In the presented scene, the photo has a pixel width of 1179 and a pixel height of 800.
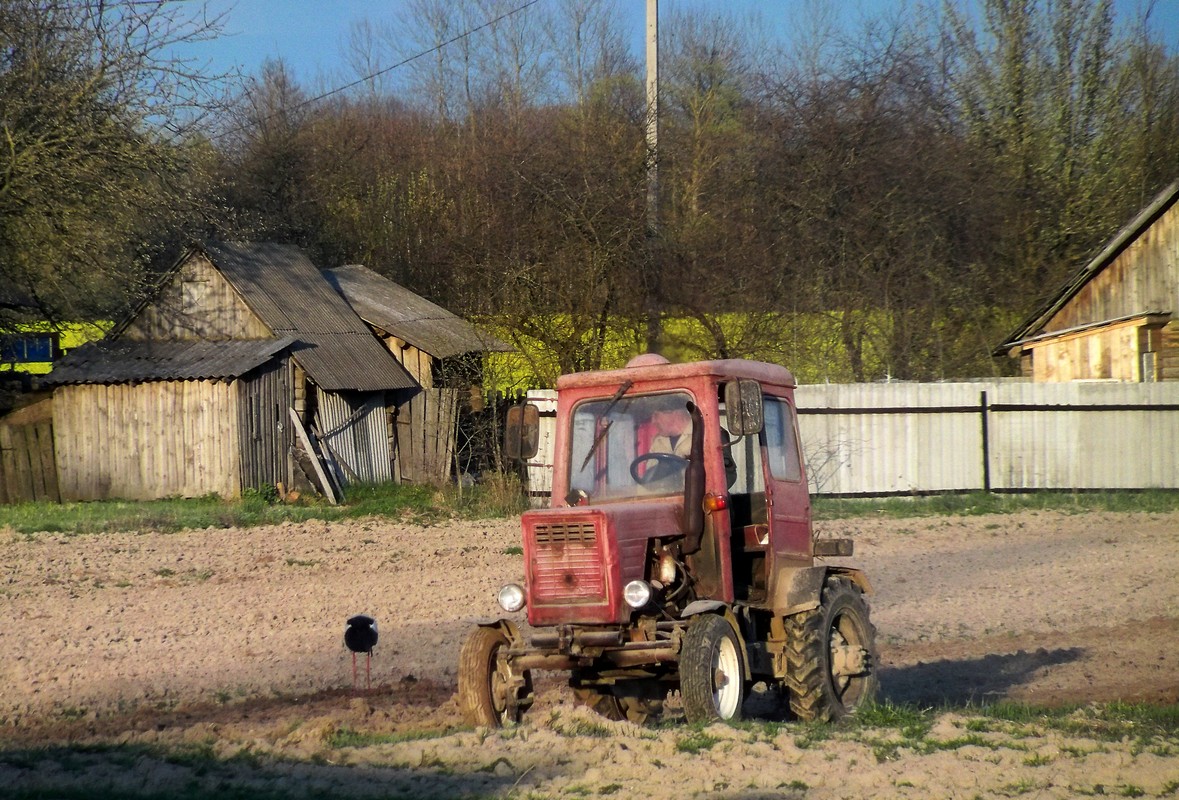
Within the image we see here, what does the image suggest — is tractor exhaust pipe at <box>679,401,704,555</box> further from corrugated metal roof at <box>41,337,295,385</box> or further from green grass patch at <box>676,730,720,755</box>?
corrugated metal roof at <box>41,337,295,385</box>

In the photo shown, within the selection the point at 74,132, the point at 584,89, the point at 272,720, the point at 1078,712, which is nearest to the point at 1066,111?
the point at 584,89

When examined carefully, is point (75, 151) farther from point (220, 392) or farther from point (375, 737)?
point (375, 737)

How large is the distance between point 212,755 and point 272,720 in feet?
6.34

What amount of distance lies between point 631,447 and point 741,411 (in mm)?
939

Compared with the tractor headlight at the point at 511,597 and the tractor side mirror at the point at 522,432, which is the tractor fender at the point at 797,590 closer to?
the tractor headlight at the point at 511,597

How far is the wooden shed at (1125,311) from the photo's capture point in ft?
77.0

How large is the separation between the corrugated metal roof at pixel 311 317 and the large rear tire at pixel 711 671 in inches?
657

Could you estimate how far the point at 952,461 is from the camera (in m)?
21.8

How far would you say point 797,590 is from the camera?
308 inches

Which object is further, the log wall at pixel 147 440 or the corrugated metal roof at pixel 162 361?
the corrugated metal roof at pixel 162 361

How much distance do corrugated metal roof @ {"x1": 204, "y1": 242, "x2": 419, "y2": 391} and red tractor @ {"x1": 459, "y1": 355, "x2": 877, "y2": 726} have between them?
15.8 metres

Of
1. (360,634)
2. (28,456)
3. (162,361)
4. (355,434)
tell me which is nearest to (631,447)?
(360,634)

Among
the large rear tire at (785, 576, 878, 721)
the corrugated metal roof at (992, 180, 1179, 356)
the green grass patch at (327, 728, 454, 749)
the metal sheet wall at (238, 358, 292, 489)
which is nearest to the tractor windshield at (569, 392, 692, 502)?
the large rear tire at (785, 576, 878, 721)

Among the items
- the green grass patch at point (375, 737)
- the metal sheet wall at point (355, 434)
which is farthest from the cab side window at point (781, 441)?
the metal sheet wall at point (355, 434)
